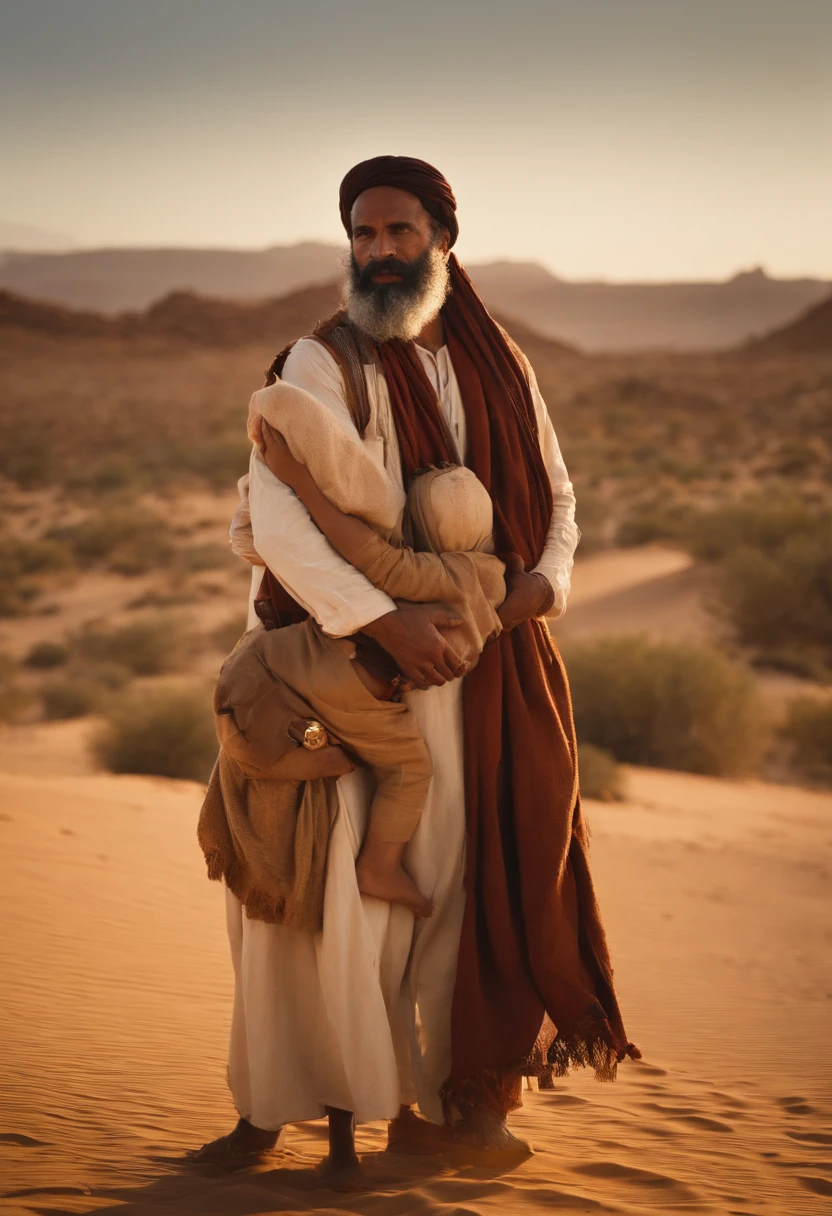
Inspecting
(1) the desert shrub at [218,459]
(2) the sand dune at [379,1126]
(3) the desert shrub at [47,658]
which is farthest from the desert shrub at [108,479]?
(2) the sand dune at [379,1126]

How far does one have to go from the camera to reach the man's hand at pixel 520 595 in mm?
3432

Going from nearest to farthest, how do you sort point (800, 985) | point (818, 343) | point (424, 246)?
point (424, 246)
point (800, 985)
point (818, 343)

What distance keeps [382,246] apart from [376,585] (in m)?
0.94

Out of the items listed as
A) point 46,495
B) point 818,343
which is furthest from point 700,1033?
point 818,343

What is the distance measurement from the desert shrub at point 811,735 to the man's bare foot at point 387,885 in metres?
8.80

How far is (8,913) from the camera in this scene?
5902 millimetres

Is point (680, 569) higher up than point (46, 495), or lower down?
lower down

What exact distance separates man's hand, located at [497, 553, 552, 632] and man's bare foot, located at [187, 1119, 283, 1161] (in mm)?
1543

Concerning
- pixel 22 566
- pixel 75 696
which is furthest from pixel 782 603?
pixel 22 566

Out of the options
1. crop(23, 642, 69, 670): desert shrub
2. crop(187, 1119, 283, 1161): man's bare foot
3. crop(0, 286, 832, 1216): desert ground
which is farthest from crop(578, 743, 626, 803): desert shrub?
crop(23, 642, 69, 670): desert shrub

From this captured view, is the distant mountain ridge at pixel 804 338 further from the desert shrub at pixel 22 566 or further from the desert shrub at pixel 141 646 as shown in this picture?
the desert shrub at pixel 141 646

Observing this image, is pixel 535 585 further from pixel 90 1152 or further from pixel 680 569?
pixel 680 569

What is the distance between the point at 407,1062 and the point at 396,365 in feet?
6.11

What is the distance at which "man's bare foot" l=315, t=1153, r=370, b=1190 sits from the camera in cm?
329
